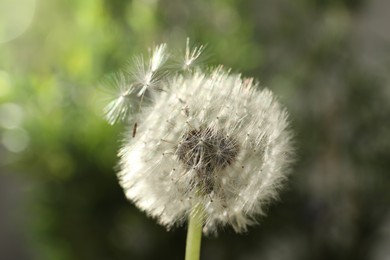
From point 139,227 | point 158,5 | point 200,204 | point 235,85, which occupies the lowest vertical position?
point 200,204

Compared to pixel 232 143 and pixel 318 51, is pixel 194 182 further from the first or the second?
pixel 318 51

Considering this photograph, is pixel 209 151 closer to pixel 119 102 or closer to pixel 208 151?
pixel 208 151

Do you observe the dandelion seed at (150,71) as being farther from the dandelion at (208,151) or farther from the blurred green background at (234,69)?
the blurred green background at (234,69)

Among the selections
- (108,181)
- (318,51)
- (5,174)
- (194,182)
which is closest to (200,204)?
(194,182)

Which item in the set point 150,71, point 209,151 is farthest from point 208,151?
point 150,71

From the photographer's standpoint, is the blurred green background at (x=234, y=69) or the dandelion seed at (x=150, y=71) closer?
the dandelion seed at (x=150, y=71)

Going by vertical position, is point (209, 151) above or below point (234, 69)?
below

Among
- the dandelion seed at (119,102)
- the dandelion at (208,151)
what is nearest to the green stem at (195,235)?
the dandelion at (208,151)
